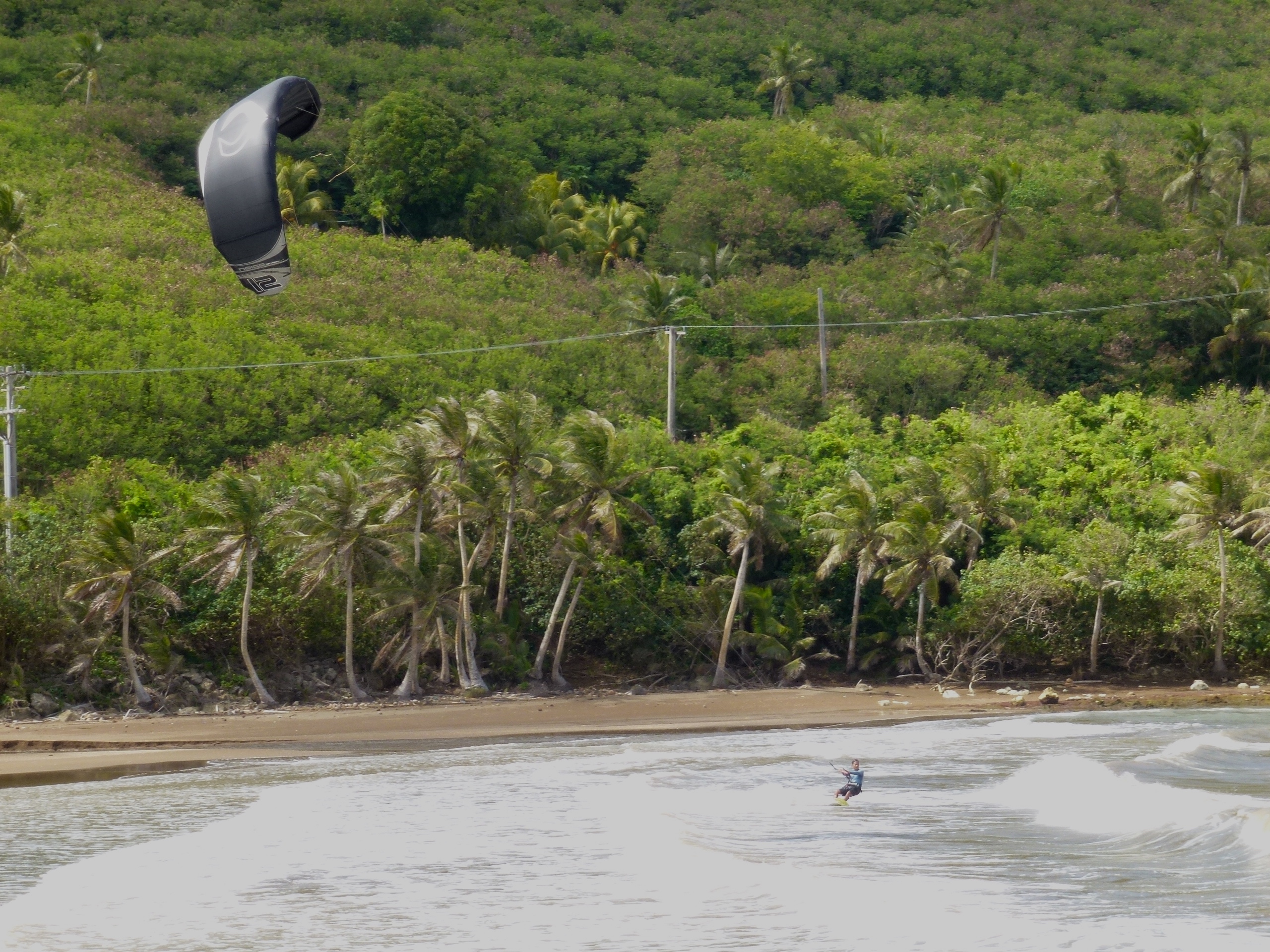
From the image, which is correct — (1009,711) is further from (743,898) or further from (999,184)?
(999,184)

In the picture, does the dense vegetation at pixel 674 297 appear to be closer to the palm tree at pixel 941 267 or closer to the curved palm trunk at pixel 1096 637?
the palm tree at pixel 941 267

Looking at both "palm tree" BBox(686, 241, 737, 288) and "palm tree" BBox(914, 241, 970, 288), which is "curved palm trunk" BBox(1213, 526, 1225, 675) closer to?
"palm tree" BBox(914, 241, 970, 288)

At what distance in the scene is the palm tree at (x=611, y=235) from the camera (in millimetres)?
64375

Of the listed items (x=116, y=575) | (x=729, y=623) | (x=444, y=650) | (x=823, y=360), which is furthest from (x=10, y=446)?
(x=823, y=360)

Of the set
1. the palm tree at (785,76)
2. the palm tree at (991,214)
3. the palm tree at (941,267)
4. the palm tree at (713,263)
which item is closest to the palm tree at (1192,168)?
the palm tree at (991,214)

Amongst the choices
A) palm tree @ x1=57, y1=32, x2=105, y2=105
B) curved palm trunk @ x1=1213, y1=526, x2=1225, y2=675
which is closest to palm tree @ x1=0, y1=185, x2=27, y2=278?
palm tree @ x1=57, y1=32, x2=105, y2=105

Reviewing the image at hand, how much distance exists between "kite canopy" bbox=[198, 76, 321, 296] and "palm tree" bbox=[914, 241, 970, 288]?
1846 inches

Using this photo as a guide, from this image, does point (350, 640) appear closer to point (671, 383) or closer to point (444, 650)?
point (444, 650)

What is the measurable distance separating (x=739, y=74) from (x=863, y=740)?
222 feet

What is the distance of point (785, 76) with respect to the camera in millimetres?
84125

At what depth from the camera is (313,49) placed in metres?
78.4

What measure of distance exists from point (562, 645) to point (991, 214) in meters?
32.6

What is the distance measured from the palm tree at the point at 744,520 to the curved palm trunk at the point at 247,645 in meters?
11.7

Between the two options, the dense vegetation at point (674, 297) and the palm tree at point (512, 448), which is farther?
the dense vegetation at point (674, 297)
